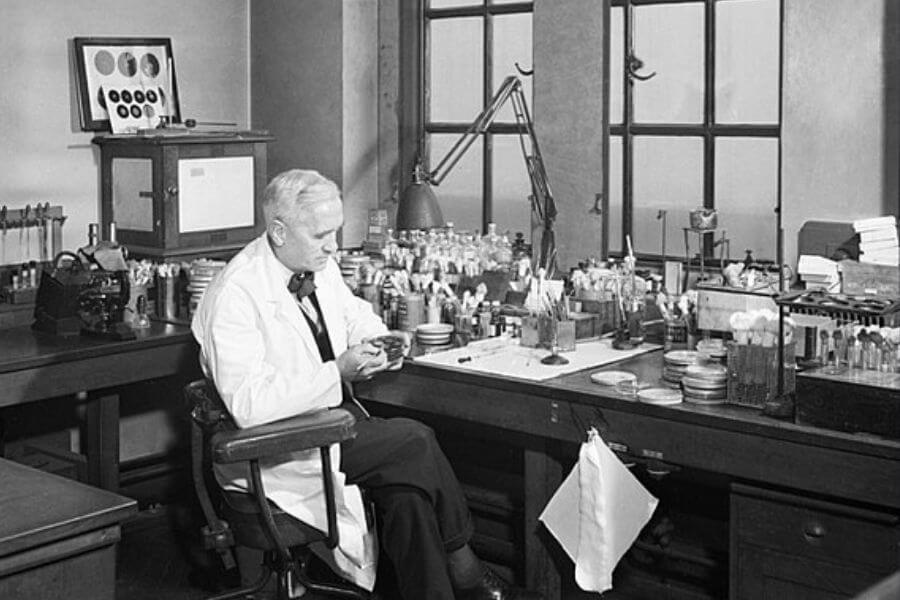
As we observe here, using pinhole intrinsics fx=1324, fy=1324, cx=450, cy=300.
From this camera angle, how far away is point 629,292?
17.2 feet

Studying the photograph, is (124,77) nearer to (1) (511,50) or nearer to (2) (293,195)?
(1) (511,50)

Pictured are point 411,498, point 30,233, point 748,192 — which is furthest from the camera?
point 30,233

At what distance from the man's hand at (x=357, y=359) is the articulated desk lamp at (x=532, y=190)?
821 mm

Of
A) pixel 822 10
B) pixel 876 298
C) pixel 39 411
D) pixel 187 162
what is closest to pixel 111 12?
pixel 187 162

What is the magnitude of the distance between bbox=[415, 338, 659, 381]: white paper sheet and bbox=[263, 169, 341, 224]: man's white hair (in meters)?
0.75

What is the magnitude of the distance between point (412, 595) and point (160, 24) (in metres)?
3.49

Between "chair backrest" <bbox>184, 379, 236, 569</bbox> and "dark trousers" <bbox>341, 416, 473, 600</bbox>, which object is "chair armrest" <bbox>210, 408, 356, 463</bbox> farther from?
"dark trousers" <bbox>341, 416, 473, 600</bbox>

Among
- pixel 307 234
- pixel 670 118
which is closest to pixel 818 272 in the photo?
pixel 670 118

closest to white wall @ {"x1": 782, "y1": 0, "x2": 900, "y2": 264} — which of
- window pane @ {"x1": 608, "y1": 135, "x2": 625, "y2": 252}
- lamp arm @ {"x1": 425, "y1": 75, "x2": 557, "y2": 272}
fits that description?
window pane @ {"x1": 608, "y1": 135, "x2": 625, "y2": 252}

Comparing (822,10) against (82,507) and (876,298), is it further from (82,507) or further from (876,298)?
(82,507)

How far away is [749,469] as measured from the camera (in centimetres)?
401

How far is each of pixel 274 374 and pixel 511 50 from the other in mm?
2494

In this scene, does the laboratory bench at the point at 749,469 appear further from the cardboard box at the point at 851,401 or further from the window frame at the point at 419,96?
the window frame at the point at 419,96

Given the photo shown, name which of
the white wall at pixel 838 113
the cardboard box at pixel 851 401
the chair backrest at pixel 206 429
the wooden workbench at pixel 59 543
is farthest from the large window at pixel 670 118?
the wooden workbench at pixel 59 543
